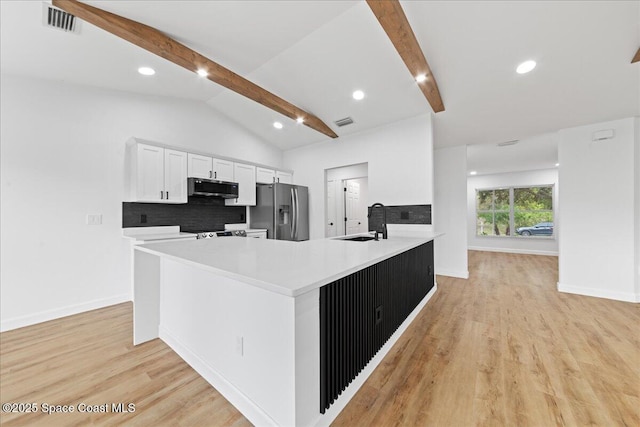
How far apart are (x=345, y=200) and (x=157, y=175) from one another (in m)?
3.76

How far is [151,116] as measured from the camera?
372 cm

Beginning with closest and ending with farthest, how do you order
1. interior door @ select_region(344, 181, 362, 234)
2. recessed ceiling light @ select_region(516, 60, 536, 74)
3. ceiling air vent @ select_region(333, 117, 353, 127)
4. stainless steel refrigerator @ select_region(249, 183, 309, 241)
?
1. recessed ceiling light @ select_region(516, 60, 536, 74)
2. ceiling air vent @ select_region(333, 117, 353, 127)
3. stainless steel refrigerator @ select_region(249, 183, 309, 241)
4. interior door @ select_region(344, 181, 362, 234)

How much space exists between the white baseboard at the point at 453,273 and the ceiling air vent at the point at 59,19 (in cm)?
577

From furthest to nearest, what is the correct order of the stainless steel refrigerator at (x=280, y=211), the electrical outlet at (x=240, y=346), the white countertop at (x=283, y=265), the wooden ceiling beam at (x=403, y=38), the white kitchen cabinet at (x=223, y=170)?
1. the stainless steel refrigerator at (x=280, y=211)
2. the white kitchen cabinet at (x=223, y=170)
3. the wooden ceiling beam at (x=403, y=38)
4. the electrical outlet at (x=240, y=346)
5. the white countertop at (x=283, y=265)

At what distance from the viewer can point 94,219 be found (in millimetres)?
3217

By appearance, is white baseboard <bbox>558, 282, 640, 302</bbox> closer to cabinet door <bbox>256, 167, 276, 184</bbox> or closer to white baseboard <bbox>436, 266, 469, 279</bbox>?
white baseboard <bbox>436, 266, 469, 279</bbox>

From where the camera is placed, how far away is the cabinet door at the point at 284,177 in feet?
17.4

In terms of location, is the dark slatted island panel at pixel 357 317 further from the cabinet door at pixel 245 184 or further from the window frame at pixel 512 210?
the window frame at pixel 512 210

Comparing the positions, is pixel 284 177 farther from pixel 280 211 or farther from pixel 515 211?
pixel 515 211

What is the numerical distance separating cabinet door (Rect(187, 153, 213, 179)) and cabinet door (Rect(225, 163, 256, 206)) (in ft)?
1.53

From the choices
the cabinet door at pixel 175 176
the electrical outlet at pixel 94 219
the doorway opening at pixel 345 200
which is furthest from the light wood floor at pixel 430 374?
the doorway opening at pixel 345 200

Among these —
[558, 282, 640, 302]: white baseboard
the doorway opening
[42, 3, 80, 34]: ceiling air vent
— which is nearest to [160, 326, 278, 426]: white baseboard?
[42, 3, 80, 34]: ceiling air vent

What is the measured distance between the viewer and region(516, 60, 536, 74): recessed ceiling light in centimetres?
259

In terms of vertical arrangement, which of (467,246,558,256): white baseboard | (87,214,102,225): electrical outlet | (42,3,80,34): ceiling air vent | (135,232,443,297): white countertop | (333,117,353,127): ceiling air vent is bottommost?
(467,246,558,256): white baseboard
